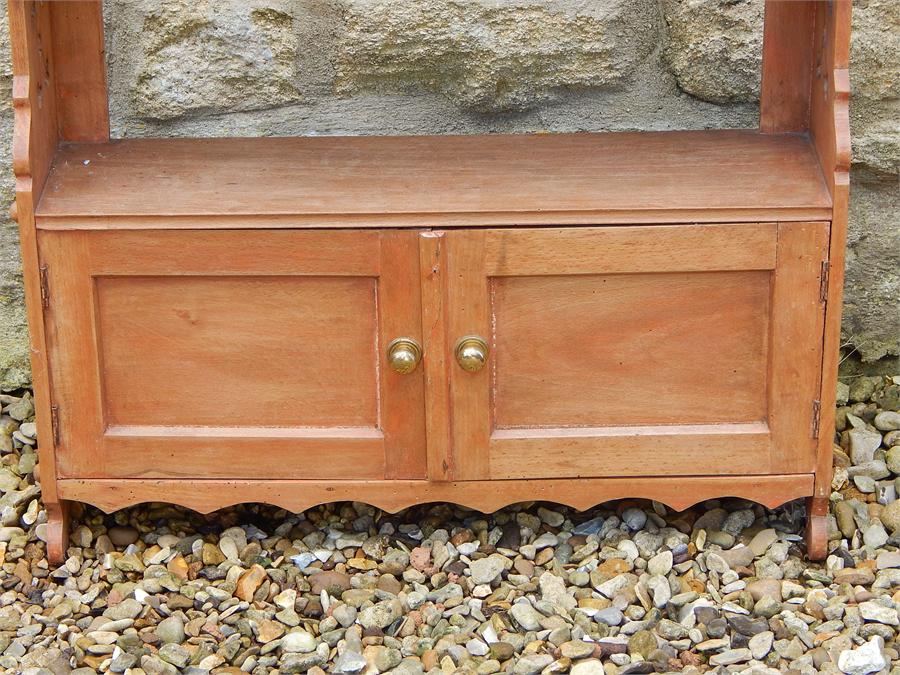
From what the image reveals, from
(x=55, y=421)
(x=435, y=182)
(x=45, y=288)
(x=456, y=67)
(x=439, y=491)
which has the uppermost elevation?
(x=456, y=67)

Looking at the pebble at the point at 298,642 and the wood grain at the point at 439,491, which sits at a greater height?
the wood grain at the point at 439,491

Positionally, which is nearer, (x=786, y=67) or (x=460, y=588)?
(x=460, y=588)

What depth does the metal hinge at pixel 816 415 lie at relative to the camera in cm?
177

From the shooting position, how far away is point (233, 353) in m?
1.78

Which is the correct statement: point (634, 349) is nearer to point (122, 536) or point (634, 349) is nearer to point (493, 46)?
point (493, 46)

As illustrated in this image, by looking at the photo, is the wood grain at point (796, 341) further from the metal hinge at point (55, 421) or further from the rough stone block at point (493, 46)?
the metal hinge at point (55, 421)

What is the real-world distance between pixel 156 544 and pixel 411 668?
0.54 meters

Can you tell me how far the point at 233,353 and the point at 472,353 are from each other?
36cm

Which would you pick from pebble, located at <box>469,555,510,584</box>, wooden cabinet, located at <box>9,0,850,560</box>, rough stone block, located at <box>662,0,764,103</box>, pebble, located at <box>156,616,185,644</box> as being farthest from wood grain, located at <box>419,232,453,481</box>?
rough stone block, located at <box>662,0,764,103</box>

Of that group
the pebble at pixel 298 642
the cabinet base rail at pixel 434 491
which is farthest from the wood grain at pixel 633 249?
the pebble at pixel 298 642

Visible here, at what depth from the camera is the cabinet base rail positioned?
1.81m

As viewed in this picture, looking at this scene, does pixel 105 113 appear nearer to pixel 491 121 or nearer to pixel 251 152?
pixel 251 152

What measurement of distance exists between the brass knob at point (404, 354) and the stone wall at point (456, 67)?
54 cm

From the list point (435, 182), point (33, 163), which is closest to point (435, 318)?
point (435, 182)
